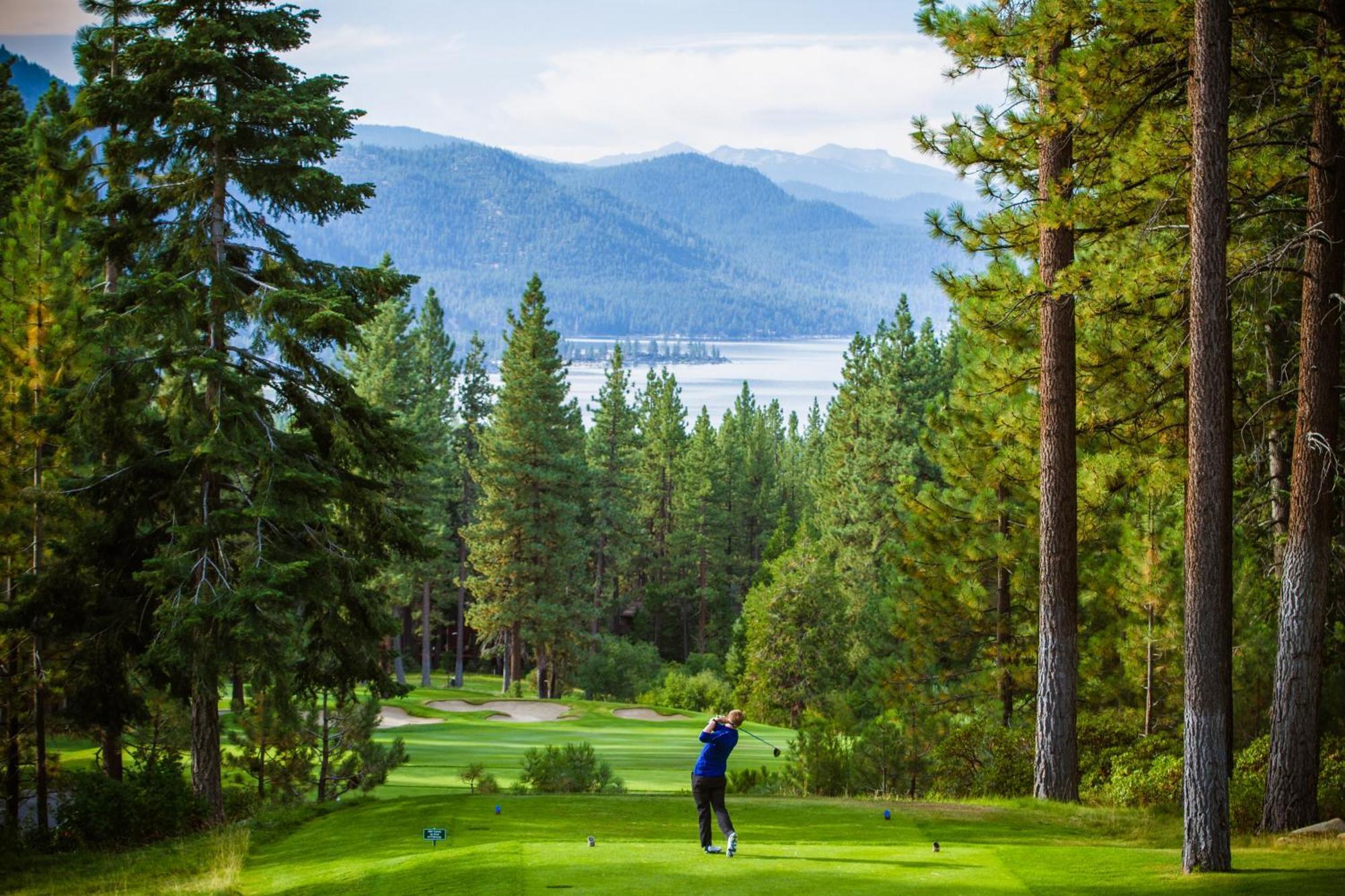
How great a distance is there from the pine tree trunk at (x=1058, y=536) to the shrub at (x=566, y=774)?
6289 millimetres

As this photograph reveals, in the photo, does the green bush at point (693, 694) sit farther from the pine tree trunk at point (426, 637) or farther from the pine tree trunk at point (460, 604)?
the pine tree trunk at point (426, 637)


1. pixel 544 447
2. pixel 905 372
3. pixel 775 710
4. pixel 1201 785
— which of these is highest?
pixel 905 372

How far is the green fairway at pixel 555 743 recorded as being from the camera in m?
23.0

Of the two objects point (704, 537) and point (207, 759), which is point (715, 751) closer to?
point (207, 759)

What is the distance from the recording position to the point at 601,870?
997cm

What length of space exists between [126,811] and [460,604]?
43635 millimetres

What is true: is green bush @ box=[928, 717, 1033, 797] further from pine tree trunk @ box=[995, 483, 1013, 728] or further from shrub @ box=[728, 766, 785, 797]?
pine tree trunk @ box=[995, 483, 1013, 728]

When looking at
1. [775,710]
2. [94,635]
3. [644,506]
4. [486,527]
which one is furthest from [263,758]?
[644,506]

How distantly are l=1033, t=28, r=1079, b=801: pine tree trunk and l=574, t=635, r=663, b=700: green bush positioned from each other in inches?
1420

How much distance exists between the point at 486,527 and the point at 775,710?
523 inches

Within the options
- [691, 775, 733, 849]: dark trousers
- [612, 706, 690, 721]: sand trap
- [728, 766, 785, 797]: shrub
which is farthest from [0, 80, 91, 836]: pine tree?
[612, 706, 690, 721]: sand trap

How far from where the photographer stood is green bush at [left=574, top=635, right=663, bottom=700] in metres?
49.9

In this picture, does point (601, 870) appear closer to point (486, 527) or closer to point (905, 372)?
point (486, 527)

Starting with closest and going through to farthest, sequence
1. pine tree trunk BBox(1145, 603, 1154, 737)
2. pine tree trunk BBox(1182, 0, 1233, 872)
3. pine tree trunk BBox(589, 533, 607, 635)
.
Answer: pine tree trunk BBox(1182, 0, 1233, 872), pine tree trunk BBox(1145, 603, 1154, 737), pine tree trunk BBox(589, 533, 607, 635)
